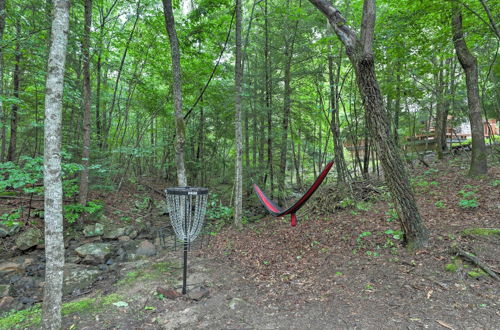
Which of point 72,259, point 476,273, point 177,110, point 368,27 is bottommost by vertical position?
point 72,259

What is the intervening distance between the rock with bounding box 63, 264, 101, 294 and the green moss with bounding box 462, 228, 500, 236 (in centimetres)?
446

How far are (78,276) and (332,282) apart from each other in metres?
3.27

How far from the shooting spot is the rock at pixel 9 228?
3.96 meters

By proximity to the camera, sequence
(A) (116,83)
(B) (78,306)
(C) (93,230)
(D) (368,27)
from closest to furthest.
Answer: (B) (78,306), (D) (368,27), (C) (93,230), (A) (116,83)

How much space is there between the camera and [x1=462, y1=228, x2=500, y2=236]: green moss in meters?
2.48

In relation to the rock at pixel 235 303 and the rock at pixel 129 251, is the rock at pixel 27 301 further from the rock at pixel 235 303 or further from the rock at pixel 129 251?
the rock at pixel 235 303

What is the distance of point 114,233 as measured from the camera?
4738mm

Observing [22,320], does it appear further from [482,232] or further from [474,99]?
[474,99]

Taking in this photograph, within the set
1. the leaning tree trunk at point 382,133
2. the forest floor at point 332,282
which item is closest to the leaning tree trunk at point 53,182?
the forest floor at point 332,282

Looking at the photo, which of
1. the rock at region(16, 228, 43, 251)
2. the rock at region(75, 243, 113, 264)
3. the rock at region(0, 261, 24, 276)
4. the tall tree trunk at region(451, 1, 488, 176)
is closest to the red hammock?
the rock at region(75, 243, 113, 264)

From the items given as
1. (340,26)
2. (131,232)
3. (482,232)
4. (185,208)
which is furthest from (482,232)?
(131,232)

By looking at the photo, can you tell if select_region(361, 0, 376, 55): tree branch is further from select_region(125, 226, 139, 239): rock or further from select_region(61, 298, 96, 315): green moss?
select_region(125, 226, 139, 239): rock

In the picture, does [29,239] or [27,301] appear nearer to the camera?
[27,301]

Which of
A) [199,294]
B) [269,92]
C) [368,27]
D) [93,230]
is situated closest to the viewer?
[199,294]
